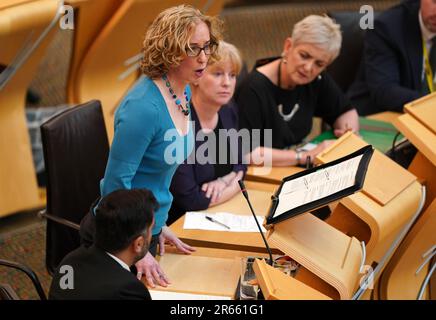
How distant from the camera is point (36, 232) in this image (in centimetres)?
378

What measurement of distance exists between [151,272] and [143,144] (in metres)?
0.39

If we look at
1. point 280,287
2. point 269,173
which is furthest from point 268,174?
point 280,287

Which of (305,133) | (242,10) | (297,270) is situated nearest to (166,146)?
(297,270)

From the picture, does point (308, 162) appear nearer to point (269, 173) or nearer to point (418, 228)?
point (269, 173)

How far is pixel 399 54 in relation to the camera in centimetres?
386

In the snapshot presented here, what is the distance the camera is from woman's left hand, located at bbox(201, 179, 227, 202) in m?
2.71

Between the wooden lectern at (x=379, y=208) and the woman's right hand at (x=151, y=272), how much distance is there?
0.60 metres

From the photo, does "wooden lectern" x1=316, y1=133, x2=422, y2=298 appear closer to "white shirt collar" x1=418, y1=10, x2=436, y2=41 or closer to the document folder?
the document folder

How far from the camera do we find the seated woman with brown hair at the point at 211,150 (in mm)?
2660

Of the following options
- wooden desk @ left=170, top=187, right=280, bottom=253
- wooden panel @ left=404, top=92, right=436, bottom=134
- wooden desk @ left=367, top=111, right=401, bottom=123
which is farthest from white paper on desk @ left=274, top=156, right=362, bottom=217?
wooden desk @ left=367, top=111, right=401, bottom=123

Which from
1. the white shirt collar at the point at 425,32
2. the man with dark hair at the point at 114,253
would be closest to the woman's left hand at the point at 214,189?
the man with dark hair at the point at 114,253

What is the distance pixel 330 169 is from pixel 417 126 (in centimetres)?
70

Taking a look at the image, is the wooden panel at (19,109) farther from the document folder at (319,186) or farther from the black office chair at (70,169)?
the document folder at (319,186)
